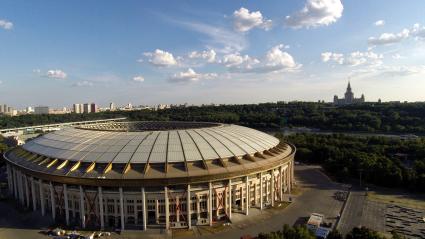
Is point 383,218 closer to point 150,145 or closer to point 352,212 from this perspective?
point 352,212

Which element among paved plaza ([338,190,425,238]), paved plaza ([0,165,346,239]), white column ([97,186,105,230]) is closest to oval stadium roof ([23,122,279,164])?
white column ([97,186,105,230])

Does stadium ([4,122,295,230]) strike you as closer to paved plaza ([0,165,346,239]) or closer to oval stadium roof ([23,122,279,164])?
oval stadium roof ([23,122,279,164])

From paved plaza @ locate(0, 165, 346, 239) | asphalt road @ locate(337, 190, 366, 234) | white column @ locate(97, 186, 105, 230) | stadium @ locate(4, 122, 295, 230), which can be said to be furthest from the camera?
asphalt road @ locate(337, 190, 366, 234)

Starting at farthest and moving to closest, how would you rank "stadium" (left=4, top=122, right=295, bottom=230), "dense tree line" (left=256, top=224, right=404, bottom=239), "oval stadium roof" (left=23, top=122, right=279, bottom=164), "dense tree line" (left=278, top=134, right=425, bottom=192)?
"dense tree line" (left=278, top=134, right=425, bottom=192), "oval stadium roof" (left=23, top=122, right=279, bottom=164), "stadium" (left=4, top=122, right=295, bottom=230), "dense tree line" (left=256, top=224, right=404, bottom=239)

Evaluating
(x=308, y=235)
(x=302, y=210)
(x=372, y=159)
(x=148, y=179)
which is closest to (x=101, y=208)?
(x=148, y=179)

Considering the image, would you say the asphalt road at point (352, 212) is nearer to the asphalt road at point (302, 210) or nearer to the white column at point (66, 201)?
the asphalt road at point (302, 210)

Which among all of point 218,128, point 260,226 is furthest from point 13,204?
point 260,226

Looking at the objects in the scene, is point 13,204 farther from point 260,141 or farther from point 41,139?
point 260,141

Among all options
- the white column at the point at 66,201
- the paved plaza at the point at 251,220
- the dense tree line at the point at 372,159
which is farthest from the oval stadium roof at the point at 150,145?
the dense tree line at the point at 372,159
